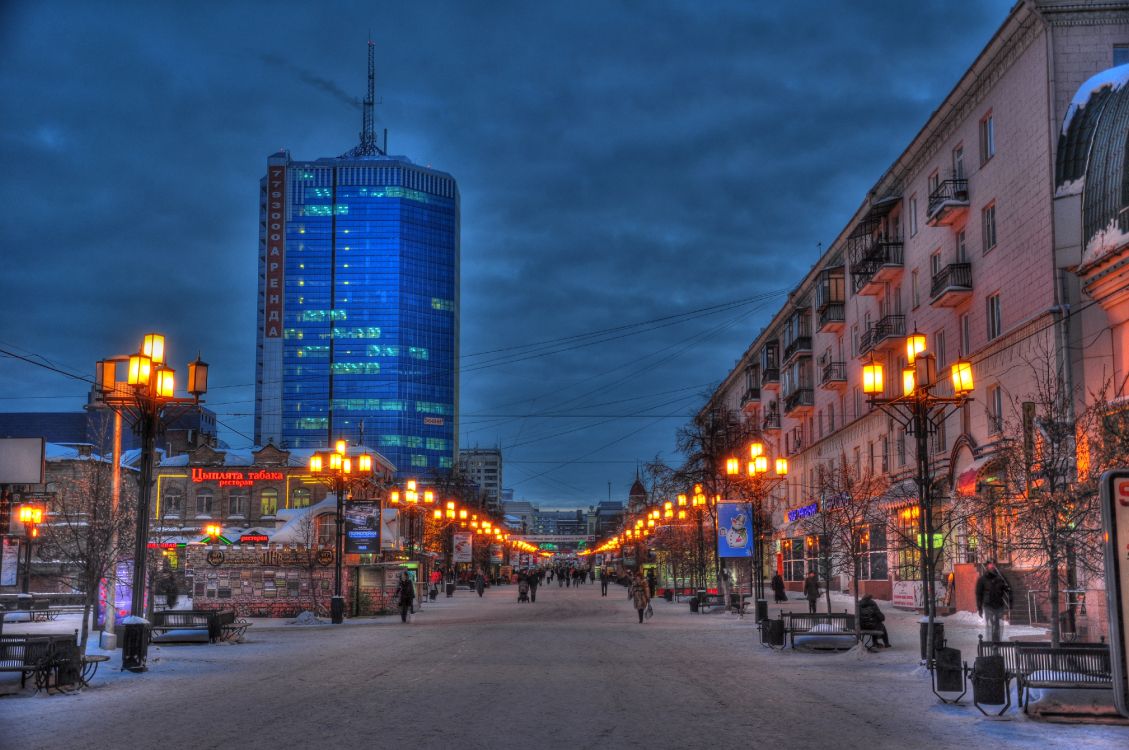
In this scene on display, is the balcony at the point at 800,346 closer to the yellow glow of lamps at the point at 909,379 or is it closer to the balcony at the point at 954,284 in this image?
the balcony at the point at 954,284

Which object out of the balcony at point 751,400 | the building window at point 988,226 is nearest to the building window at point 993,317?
the building window at point 988,226

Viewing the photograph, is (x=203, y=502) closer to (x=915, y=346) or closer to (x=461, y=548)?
(x=461, y=548)

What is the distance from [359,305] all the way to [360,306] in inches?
9.1

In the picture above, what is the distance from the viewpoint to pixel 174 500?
73.4 metres

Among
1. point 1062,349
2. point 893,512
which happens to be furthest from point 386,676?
point 893,512

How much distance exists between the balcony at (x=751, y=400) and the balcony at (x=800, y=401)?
1385cm

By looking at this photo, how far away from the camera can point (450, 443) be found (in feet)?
630

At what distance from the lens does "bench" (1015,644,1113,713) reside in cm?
1370

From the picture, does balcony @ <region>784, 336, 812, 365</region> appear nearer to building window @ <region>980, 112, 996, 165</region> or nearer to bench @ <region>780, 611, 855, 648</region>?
building window @ <region>980, 112, 996, 165</region>

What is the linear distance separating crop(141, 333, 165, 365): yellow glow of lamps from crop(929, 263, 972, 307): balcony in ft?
85.0

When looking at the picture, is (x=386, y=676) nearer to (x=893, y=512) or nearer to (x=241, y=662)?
(x=241, y=662)

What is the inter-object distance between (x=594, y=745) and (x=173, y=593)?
3468 cm

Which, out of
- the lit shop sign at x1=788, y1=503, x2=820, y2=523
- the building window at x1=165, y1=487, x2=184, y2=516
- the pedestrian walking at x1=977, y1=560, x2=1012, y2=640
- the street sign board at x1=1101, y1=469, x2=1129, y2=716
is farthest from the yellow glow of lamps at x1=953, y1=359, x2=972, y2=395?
the building window at x1=165, y1=487, x2=184, y2=516

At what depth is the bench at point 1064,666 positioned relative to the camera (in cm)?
1370
